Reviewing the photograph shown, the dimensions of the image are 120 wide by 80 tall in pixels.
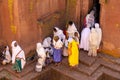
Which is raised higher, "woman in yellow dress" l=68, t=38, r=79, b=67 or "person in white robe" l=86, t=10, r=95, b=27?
"person in white robe" l=86, t=10, r=95, b=27

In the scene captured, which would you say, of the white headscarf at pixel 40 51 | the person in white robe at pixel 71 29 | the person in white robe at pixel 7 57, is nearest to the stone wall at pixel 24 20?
the person in white robe at pixel 7 57

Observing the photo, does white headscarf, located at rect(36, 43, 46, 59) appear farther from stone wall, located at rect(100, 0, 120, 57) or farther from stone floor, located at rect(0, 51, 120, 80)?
stone wall, located at rect(100, 0, 120, 57)

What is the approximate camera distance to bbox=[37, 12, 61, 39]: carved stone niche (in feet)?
33.4

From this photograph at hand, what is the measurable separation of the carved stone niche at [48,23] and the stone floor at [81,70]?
1156mm

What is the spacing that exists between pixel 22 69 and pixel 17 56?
0.53 metres

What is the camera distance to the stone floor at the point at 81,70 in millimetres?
9422

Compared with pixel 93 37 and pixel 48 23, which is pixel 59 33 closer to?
pixel 48 23

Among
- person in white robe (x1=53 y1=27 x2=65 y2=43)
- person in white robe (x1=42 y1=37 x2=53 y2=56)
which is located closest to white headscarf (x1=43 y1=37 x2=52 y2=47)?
person in white robe (x1=42 y1=37 x2=53 y2=56)

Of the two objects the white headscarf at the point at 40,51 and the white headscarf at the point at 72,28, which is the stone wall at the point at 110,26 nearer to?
the white headscarf at the point at 72,28

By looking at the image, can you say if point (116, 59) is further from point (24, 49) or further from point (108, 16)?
point (24, 49)

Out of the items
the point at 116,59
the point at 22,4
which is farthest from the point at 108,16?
the point at 22,4

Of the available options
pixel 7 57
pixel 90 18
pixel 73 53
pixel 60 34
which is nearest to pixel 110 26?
pixel 90 18

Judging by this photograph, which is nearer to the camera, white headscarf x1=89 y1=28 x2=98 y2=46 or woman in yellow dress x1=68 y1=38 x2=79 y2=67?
woman in yellow dress x1=68 y1=38 x2=79 y2=67

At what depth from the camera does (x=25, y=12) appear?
31.3 feet
